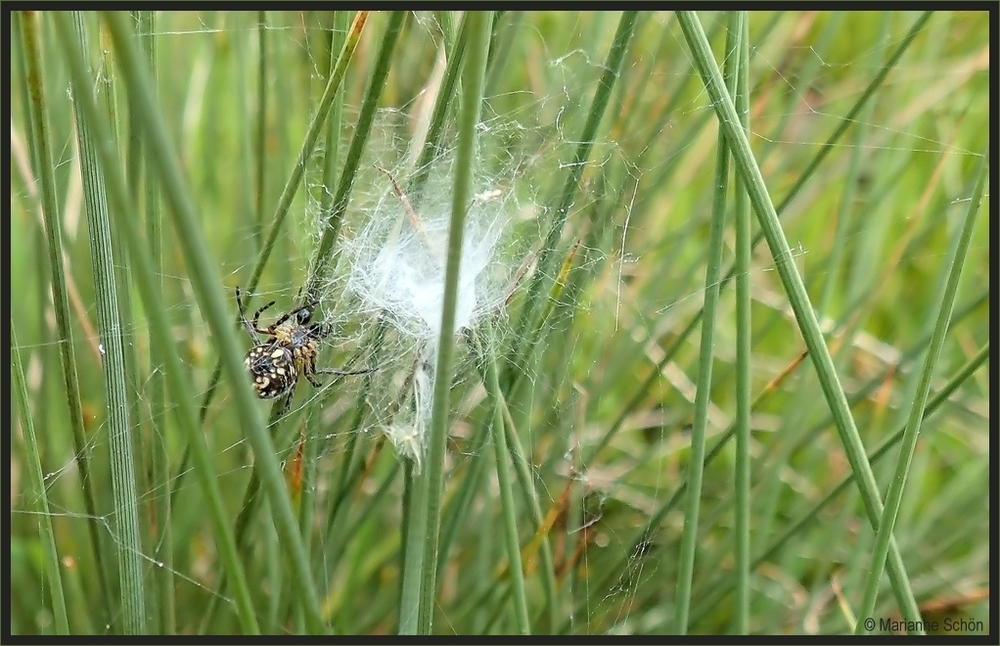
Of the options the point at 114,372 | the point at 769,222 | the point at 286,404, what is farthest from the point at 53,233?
the point at 769,222

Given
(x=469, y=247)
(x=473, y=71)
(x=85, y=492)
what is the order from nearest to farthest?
(x=473, y=71), (x=85, y=492), (x=469, y=247)

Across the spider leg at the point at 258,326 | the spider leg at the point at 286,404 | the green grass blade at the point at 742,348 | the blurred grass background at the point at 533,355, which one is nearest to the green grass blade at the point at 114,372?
the blurred grass background at the point at 533,355

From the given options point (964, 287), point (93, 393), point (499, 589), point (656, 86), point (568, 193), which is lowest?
point (499, 589)

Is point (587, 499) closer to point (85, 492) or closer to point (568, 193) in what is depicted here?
point (568, 193)

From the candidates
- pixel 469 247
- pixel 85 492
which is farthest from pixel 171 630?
pixel 469 247

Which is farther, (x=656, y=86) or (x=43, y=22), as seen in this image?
(x=656, y=86)

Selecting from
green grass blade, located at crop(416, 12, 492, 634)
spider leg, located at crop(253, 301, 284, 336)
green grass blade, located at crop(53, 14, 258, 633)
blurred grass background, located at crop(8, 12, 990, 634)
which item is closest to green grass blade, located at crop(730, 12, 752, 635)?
blurred grass background, located at crop(8, 12, 990, 634)
